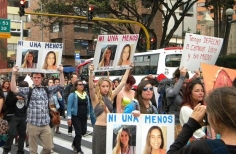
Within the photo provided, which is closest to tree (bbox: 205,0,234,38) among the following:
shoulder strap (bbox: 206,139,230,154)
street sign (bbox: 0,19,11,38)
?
street sign (bbox: 0,19,11,38)

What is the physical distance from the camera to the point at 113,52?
6098mm

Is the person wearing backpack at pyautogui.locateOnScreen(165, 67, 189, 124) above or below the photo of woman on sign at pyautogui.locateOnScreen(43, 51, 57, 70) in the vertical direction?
→ below

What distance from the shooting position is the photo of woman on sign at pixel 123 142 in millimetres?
4137

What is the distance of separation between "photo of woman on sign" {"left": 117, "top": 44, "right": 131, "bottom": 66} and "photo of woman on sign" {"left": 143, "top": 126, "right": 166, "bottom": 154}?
7.50ft

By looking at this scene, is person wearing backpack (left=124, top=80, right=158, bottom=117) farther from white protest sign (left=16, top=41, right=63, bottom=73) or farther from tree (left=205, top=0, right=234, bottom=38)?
tree (left=205, top=0, right=234, bottom=38)

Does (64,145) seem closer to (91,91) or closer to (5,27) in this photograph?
(91,91)

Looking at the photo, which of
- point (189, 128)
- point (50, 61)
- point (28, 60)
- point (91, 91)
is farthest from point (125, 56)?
point (189, 128)

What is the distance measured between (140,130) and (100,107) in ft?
5.20

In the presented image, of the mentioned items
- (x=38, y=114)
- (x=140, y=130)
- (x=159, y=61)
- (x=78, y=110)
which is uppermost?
(x=159, y=61)

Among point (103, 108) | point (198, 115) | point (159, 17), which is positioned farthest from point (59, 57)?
point (159, 17)

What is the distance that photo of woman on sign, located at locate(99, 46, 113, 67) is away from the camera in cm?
602

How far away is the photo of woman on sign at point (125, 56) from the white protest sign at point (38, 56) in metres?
1.18

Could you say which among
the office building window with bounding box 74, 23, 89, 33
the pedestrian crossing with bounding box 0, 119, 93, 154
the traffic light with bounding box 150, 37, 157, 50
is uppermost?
the office building window with bounding box 74, 23, 89, 33

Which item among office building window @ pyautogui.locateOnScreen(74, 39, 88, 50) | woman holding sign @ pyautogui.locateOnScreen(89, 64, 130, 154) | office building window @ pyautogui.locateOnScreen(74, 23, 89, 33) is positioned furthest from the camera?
office building window @ pyautogui.locateOnScreen(74, 39, 88, 50)
